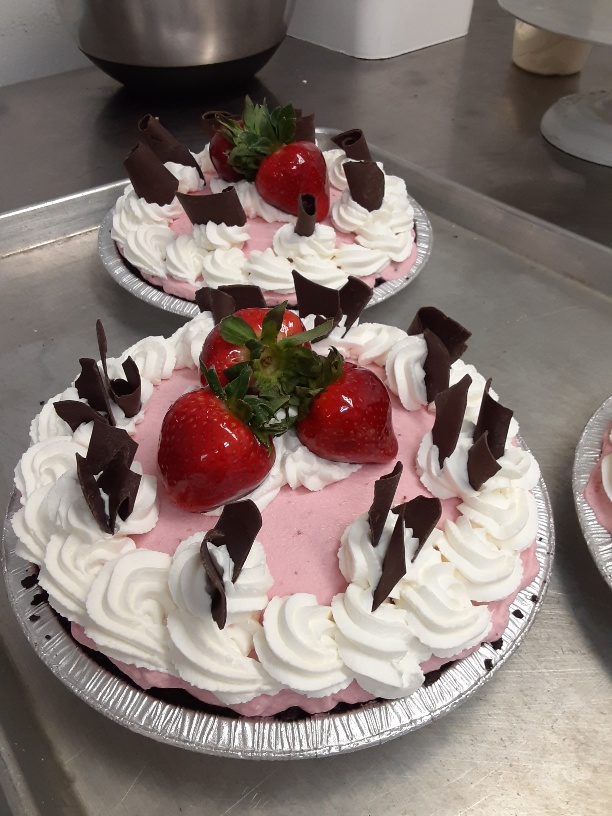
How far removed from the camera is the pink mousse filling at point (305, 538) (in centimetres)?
105

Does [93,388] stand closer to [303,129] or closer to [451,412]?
[451,412]

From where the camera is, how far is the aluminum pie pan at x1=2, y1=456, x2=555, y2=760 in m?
1.02

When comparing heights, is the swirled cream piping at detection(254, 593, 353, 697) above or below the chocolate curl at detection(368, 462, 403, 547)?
below

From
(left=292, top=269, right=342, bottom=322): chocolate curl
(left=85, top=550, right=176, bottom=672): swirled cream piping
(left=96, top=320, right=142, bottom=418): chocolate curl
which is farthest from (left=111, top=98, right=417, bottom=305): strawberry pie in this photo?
(left=85, top=550, right=176, bottom=672): swirled cream piping

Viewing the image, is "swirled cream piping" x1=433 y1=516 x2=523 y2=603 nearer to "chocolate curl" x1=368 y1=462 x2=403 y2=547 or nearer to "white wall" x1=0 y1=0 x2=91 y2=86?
"chocolate curl" x1=368 y1=462 x2=403 y2=547

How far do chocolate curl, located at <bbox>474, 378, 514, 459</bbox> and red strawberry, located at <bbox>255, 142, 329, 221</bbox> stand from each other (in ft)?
3.35

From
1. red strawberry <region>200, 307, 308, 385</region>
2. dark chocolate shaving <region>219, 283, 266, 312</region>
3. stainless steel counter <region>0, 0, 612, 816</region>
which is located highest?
red strawberry <region>200, 307, 308, 385</region>

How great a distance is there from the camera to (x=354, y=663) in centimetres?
102

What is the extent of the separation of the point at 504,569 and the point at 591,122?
2244 millimetres

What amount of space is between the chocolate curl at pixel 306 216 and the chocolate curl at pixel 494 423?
0.88 meters

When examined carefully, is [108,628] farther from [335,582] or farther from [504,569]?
[504,569]

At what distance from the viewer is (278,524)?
119 cm

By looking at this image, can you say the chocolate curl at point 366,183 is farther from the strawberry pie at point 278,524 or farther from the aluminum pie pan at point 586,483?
the aluminum pie pan at point 586,483

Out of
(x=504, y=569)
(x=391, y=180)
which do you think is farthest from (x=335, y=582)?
(x=391, y=180)
